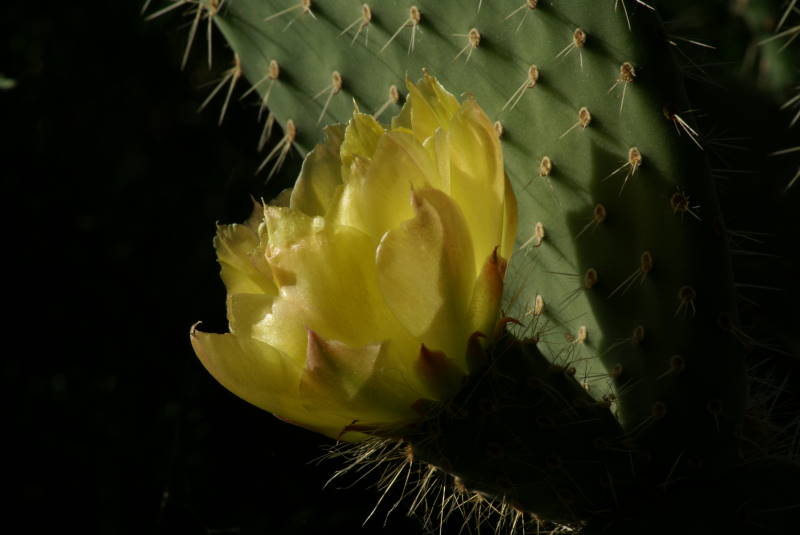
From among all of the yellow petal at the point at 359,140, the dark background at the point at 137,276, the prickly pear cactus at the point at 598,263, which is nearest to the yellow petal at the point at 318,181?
the yellow petal at the point at 359,140

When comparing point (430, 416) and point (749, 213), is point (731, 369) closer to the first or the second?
point (430, 416)

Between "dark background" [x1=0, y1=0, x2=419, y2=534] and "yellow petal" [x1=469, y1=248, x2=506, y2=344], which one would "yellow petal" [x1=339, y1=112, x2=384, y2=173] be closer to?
"yellow petal" [x1=469, y1=248, x2=506, y2=344]

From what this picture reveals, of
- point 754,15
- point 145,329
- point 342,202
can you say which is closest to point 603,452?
point 342,202

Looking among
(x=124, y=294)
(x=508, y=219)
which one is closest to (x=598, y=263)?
(x=508, y=219)

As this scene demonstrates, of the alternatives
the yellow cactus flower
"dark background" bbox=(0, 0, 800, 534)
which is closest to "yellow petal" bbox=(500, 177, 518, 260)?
the yellow cactus flower

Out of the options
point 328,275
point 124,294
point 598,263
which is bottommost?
point 124,294

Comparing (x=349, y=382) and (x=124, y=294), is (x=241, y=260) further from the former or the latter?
(x=124, y=294)
